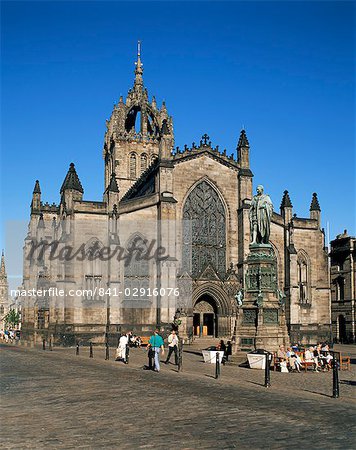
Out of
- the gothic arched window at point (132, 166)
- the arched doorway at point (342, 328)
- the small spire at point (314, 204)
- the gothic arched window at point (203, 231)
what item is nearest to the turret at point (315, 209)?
the small spire at point (314, 204)

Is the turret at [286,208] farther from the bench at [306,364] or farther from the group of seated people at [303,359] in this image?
the bench at [306,364]

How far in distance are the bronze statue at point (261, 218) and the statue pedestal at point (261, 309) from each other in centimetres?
43

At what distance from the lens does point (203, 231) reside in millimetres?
44500

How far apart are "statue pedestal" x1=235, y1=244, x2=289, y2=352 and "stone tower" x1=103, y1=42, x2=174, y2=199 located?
37330mm

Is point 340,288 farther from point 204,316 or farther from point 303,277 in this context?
point 204,316

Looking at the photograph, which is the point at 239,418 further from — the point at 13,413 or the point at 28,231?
the point at 28,231

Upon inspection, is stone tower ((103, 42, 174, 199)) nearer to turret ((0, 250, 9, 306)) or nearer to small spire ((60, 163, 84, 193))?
small spire ((60, 163, 84, 193))

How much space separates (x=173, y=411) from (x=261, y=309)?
475 inches

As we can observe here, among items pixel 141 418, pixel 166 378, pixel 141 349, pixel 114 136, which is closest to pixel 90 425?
pixel 141 418

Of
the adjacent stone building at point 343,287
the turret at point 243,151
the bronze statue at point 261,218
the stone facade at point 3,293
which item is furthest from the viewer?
the stone facade at point 3,293

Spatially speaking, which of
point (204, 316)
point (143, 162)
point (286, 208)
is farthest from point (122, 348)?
point (143, 162)

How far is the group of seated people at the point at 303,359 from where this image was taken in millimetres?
22312

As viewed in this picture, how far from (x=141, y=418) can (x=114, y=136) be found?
174 ft

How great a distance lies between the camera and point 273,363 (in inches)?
893
